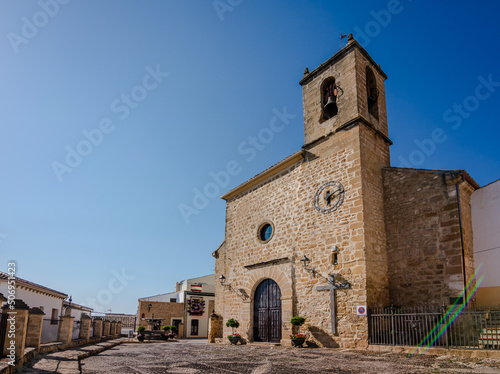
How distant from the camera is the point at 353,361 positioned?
7.75m

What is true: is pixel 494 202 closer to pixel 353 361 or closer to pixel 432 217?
pixel 432 217

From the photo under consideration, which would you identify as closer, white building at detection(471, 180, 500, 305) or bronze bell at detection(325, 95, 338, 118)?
white building at detection(471, 180, 500, 305)

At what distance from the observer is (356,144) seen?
12.0m

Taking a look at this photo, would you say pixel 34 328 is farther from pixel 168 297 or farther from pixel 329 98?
pixel 168 297

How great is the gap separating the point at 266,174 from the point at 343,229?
485 cm

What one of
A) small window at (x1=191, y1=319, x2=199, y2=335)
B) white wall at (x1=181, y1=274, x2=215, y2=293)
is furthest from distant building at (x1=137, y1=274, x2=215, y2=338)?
white wall at (x1=181, y1=274, x2=215, y2=293)

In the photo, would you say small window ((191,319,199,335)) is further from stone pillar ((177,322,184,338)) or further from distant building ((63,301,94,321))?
distant building ((63,301,94,321))

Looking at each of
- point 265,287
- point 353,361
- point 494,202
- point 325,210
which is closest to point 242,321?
point 265,287

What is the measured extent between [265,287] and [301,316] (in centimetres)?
243

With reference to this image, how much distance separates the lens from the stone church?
10.6m

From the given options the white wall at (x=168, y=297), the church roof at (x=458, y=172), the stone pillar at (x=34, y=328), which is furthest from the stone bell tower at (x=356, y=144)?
the white wall at (x=168, y=297)

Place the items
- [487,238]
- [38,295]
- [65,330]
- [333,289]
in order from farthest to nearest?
[38,295]
[65,330]
[333,289]
[487,238]

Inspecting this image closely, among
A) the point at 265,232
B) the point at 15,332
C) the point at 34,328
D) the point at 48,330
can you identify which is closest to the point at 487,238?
the point at 265,232

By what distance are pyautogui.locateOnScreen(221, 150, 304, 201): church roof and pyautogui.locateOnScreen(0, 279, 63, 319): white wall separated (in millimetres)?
9184
